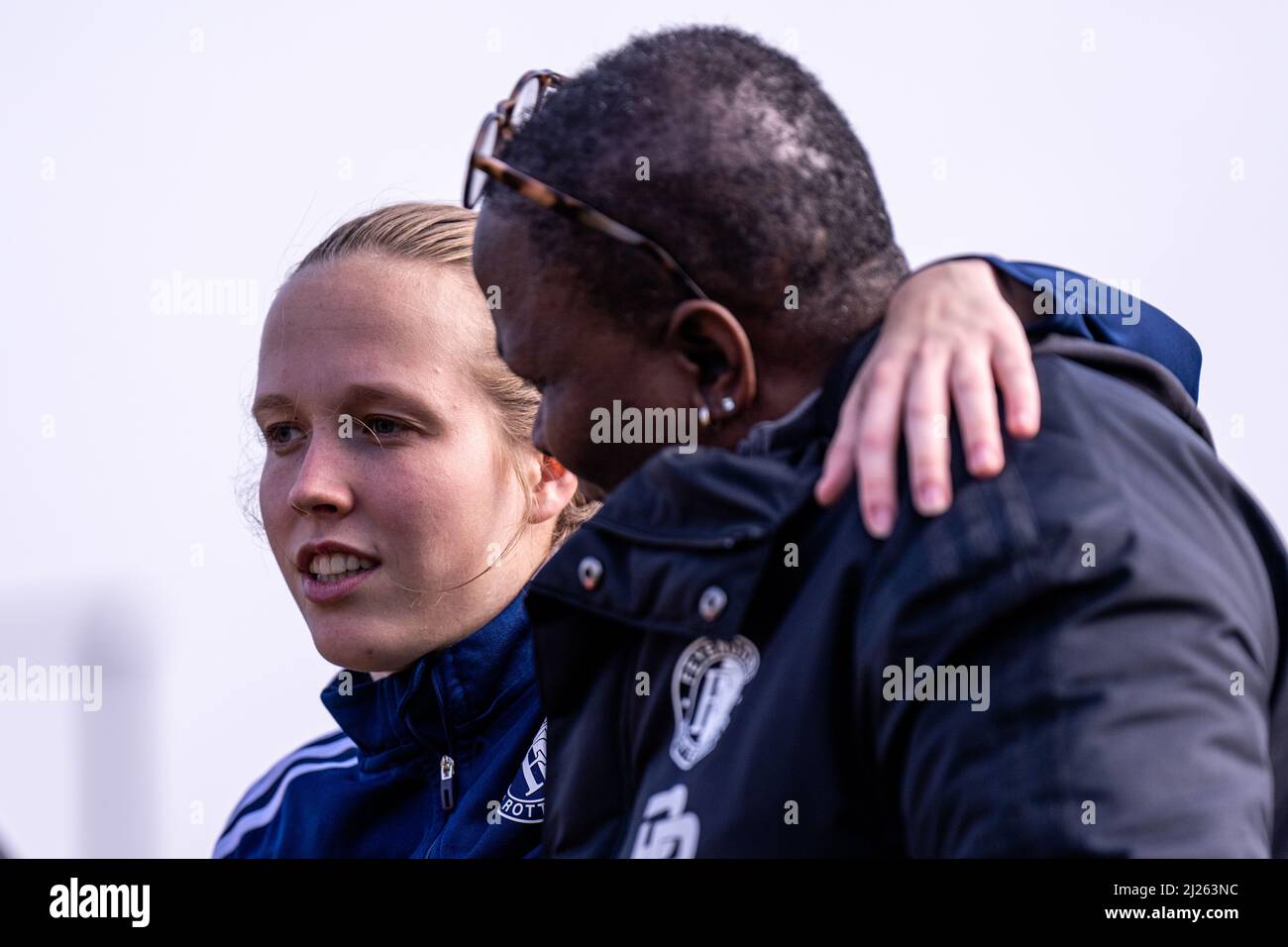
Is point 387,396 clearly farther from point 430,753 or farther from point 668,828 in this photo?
point 668,828

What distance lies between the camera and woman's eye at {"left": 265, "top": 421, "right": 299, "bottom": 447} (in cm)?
252

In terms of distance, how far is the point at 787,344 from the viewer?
1.62 meters

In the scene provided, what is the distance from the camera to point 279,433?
2.54 metres

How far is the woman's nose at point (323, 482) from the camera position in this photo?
237cm

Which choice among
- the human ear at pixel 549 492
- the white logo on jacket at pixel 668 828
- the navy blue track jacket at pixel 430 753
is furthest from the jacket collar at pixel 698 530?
the human ear at pixel 549 492

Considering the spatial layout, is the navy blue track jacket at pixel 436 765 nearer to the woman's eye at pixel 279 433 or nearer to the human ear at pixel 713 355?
the woman's eye at pixel 279 433

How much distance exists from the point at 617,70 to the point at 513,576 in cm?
103

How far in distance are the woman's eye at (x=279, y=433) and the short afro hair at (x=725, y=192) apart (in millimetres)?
908

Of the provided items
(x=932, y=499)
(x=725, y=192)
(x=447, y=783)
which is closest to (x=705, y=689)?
(x=932, y=499)

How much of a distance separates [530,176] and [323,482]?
2.68 ft

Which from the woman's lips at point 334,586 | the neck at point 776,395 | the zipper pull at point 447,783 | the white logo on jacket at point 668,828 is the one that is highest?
the neck at point 776,395
